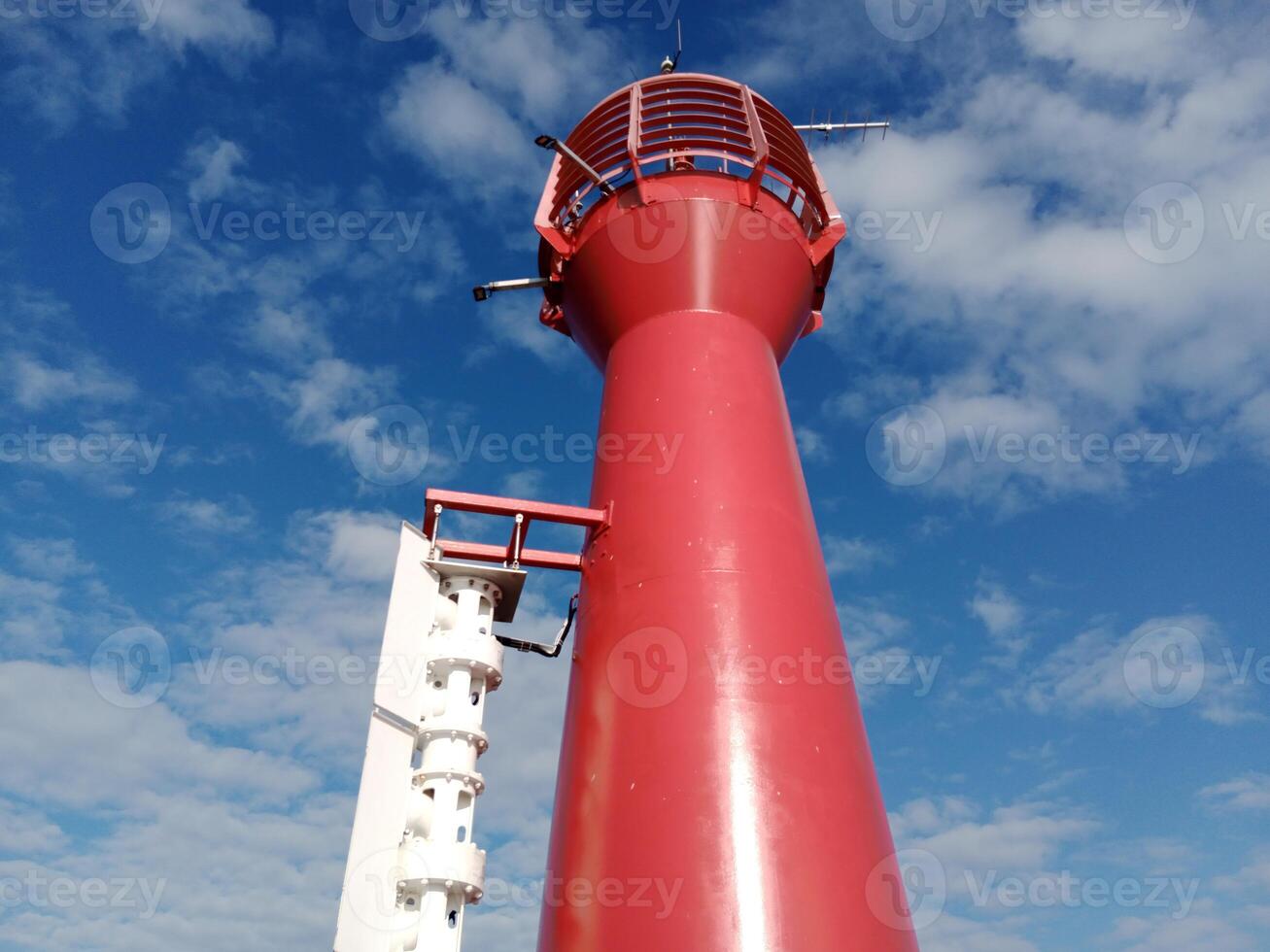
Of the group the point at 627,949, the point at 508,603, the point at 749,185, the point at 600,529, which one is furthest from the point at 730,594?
the point at 749,185

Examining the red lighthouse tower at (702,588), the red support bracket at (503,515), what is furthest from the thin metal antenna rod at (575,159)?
the red support bracket at (503,515)

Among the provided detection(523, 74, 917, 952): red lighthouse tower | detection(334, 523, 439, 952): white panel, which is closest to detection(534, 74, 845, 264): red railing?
detection(523, 74, 917, 952): red lighthouse tower

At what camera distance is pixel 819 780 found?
7996 millimetres

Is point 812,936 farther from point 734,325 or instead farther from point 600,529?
point 734,325

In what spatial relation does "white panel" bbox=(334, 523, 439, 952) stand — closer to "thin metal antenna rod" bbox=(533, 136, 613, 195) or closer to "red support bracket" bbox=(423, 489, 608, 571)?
"red support bracket" bbox=(423, 489, 608, 571)

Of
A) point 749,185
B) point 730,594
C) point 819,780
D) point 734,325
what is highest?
point 749,185

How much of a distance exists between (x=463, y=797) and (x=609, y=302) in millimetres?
5511

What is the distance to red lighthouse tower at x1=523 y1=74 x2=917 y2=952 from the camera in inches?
294

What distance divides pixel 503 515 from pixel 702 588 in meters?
2.18

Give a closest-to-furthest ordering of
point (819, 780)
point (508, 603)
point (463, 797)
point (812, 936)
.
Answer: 1. point (812, 936)
2. point (819, 780)
3. point (463, 797)
4. point (508, 603)

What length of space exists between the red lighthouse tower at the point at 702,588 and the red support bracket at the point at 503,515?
304mm

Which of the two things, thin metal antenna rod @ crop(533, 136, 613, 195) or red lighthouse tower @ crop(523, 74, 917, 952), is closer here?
red lighthouse tower @ crop(523, 74, 917, 952)

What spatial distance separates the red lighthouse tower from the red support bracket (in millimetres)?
304

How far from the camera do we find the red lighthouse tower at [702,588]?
7.46m
